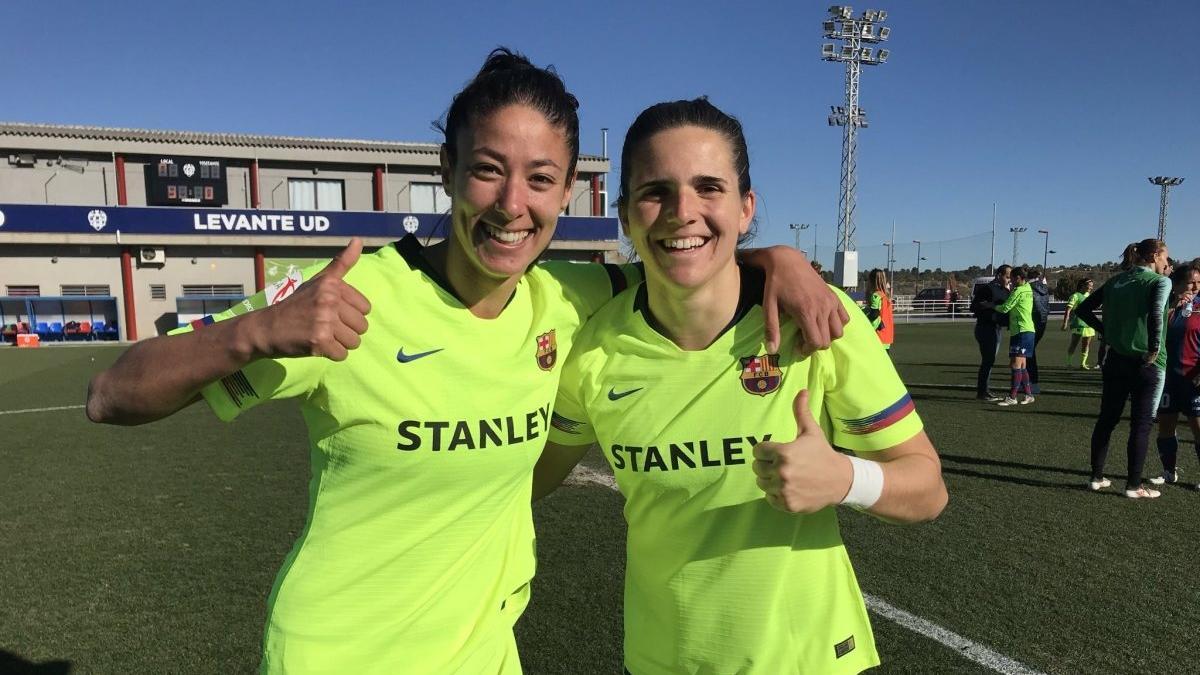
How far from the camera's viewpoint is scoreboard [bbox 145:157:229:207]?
27.7 m

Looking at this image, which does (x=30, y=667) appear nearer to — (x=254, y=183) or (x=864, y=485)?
(x=864, y=485)

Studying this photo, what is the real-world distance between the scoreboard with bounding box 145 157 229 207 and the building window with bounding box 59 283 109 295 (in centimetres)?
359

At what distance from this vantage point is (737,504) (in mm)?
1745

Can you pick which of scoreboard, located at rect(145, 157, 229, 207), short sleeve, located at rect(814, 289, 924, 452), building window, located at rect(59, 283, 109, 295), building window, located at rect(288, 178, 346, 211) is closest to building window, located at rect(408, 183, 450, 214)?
building window, located at rect(288, 178, 346, 211)

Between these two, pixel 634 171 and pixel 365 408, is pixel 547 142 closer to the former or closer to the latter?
pixel 634 171

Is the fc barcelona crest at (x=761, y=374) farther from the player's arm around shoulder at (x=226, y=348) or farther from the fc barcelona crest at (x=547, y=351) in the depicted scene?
the player's arm around shoulder at (x=226, y=348)

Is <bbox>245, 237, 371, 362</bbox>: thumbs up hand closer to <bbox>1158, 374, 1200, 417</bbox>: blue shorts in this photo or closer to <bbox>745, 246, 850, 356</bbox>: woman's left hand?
<bbox>745, 246, 850, 356</bbox>: woman's left hand

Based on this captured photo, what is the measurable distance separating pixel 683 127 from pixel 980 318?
1069 centimetres

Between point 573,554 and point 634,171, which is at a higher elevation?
point 634,171

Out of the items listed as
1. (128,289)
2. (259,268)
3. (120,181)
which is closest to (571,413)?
(259,268)

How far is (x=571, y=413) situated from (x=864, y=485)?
0.85 meters

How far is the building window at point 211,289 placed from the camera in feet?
93.0

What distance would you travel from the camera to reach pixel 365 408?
1650mm

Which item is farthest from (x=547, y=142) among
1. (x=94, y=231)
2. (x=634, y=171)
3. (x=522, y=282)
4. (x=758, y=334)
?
(x=94, y=231)
